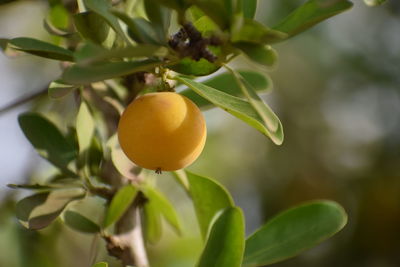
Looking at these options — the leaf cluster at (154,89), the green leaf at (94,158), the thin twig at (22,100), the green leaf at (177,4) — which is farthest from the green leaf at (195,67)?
the thin twig at (22,100)

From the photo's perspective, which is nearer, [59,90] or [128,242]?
[59,90]

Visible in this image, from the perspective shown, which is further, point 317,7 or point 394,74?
point 394,74

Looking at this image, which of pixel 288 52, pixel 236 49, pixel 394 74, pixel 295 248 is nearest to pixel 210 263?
pixel 295 248

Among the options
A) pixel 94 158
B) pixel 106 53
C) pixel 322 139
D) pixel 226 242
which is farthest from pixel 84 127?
pixel 322 139

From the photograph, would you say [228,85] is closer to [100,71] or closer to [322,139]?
[100,71]

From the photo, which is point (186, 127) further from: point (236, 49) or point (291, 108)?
point (291, 108)

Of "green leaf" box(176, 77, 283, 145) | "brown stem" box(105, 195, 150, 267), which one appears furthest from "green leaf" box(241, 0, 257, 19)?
"brown stem" box(105, 195, 150, 267)
